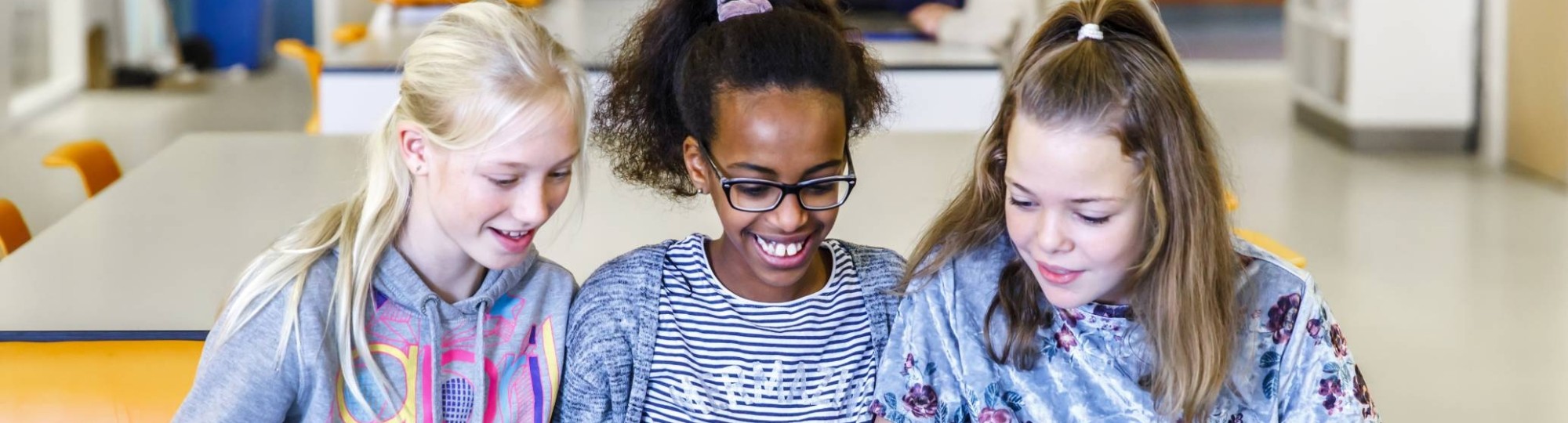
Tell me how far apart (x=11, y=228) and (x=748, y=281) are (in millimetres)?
1470

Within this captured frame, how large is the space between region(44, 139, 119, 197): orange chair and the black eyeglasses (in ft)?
5.55

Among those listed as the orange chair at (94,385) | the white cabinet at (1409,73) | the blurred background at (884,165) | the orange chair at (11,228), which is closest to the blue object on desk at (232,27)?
the blurred background at (884,165)

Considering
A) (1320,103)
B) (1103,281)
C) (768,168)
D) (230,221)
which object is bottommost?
(1320,103)

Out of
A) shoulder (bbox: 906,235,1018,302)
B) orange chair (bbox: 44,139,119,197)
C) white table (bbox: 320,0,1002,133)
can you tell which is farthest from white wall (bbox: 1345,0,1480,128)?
shoulder (bbox: 906,235,1018,302)

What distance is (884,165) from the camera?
2.86 meters

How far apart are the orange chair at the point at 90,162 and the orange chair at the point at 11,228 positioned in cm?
21

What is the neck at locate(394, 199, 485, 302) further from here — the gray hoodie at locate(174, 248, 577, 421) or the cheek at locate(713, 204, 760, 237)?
the cheek at locate(713, 204, 760, 237)

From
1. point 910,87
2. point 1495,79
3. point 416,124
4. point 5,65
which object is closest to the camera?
point 416,124

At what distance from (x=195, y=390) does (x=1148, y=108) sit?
92 cm

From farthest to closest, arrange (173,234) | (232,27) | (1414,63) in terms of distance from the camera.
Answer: (232,27), (1414,63), (173,234)

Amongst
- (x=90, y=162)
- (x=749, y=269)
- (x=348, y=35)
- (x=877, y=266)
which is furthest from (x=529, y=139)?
(x=348, y=35)

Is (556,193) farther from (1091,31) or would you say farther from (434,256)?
(1091,31)

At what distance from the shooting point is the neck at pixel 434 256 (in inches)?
58.6

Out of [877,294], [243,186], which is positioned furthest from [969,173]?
[243,186]
